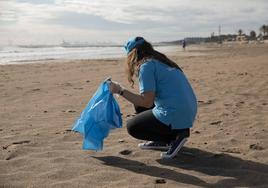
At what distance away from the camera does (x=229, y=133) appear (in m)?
5.42

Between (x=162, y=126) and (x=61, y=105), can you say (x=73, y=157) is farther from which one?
(x=61, y=105)

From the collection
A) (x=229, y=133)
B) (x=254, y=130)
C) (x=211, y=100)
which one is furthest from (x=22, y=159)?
(x=211, y=100)

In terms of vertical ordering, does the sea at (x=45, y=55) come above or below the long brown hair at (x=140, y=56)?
below

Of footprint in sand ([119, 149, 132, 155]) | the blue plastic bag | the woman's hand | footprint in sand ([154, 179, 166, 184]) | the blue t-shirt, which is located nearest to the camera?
footprint in sand ([154, 179, 166, 184])

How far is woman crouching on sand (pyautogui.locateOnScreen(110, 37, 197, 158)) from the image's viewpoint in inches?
168

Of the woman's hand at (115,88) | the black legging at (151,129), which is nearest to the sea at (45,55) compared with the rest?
the black legging at (151,129)

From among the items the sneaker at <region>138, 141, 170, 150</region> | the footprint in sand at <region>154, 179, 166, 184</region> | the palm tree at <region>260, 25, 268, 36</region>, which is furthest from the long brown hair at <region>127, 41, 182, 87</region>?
the palm tree at <region>260, 25, 268, 36</region>

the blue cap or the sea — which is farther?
the sea

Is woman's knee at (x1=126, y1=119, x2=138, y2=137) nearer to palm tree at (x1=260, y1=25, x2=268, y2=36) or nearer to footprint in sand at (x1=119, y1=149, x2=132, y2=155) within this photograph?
footprint in sand at (x1=119, y1=149, x2=132, y2=155)

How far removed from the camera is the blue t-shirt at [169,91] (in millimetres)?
4238

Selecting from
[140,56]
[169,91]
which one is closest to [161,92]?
[169,91]

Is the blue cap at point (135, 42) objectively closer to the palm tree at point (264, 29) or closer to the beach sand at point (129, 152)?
the beach sand at point (129, 152)

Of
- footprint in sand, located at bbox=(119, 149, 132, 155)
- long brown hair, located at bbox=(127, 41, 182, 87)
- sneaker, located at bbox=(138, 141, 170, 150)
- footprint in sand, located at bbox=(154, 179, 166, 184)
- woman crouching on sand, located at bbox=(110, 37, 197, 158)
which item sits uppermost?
long brown hair, located at bbox=(127, 41, 182, 87)

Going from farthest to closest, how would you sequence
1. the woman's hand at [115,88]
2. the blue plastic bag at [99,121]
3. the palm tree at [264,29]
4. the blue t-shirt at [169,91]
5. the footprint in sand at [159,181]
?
the palm tree at [264,29]
the blue plastic bag at [99,121]
the woman's hand at [115,88]
the blue t-shirt at [169,91]
the footprint in sand at [159,181]
